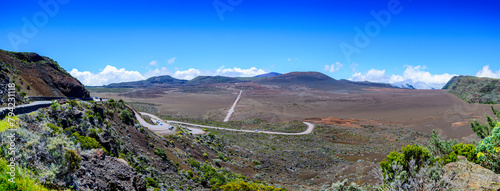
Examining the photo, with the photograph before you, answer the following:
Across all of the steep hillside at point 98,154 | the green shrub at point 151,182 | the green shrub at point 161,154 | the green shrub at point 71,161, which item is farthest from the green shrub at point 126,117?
the green shrub at point 71,161

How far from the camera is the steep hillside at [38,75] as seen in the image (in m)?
21.8

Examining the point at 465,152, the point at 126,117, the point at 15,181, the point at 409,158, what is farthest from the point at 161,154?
the point at 465,152

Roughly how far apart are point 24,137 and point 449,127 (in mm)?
70295

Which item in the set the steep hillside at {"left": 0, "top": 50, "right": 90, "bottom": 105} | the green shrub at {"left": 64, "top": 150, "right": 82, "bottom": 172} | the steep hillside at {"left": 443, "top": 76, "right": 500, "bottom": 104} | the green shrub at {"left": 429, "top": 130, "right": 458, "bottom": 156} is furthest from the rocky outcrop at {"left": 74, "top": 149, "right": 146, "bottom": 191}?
the steep hillside at {"left": 443, "top": 76, "right": 500, "bottom": 104}

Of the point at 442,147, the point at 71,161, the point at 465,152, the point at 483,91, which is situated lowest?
the point at 442,147

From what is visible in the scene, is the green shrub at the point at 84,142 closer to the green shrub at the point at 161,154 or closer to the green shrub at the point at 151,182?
the green shrub at the point at 151,182

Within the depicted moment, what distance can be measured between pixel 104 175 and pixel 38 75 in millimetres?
25326

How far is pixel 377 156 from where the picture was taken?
33812mm

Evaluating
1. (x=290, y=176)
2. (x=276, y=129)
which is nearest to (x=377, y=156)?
(x=290, y=176)

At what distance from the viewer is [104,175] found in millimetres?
8148

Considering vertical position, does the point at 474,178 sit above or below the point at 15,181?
below

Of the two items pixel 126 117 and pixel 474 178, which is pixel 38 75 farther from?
pixel 474 178

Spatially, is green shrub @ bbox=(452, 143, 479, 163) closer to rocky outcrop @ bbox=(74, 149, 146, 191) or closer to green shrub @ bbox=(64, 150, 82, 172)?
rocky outcrop @ bbox=(74, 149, 146, 191)

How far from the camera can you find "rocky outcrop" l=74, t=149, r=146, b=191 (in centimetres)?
740
